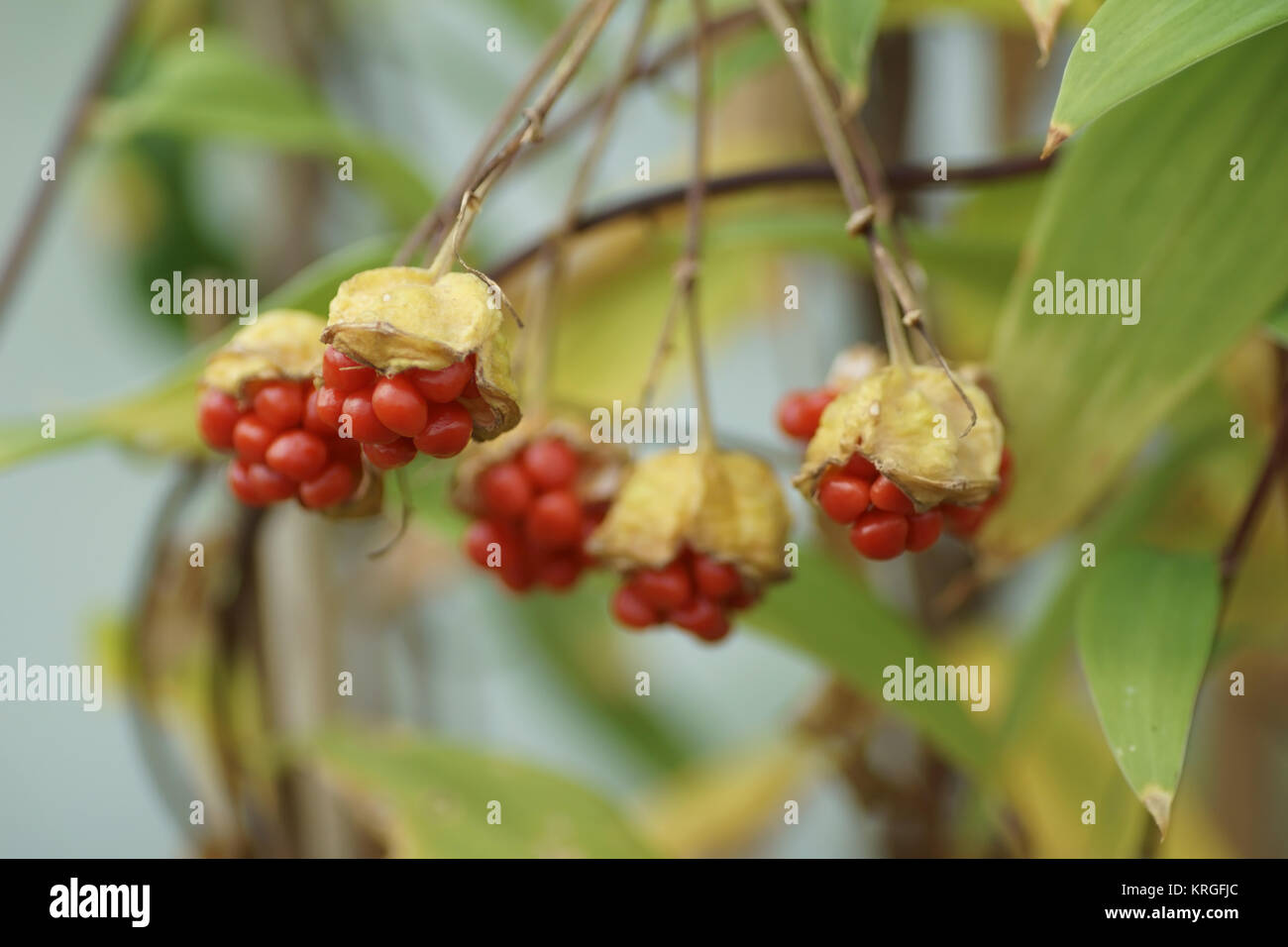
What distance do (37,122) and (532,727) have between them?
960 millimetres

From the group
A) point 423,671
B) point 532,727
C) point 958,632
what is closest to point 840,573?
point 958,632

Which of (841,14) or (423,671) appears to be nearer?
(841,14)

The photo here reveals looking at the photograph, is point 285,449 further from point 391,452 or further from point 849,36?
point 849,36

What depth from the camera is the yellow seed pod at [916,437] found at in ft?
1.02

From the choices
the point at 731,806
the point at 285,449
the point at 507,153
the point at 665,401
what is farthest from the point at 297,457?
the point at 731,806

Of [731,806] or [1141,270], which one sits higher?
[1141,270]

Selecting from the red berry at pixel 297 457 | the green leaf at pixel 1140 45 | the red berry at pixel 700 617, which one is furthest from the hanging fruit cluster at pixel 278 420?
the green leaf at pixel 1140 45

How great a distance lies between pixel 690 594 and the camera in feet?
1.18

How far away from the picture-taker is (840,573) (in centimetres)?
54

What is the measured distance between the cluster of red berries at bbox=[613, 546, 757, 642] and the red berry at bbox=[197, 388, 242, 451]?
0.12 m

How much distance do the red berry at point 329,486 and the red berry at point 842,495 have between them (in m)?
0.13

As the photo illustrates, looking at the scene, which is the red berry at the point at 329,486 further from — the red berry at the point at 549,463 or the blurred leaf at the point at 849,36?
the blurred leaf at the point at 849,36

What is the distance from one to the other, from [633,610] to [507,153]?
0.47ft
